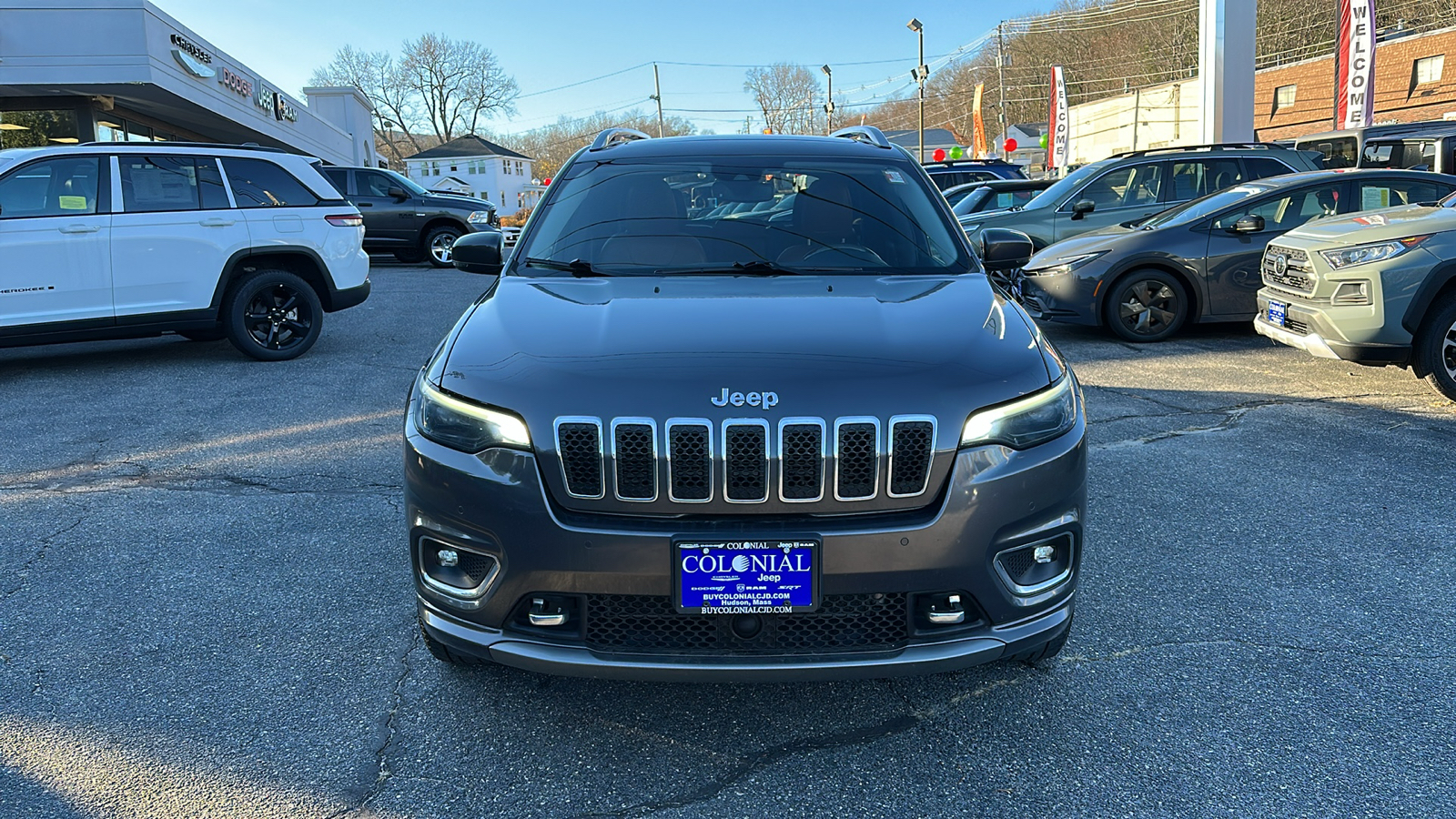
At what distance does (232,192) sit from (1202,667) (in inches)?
312

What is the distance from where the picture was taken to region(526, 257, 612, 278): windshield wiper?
11.3ft

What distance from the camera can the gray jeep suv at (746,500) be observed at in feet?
7.59

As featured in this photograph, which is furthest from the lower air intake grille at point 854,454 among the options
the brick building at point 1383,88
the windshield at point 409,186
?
the brick building at point 1383,88

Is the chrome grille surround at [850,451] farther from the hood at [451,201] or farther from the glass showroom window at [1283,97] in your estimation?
the glass showroom window at [1283,97]

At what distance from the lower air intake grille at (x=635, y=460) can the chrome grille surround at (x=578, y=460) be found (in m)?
0.03

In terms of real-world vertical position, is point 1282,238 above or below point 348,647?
above

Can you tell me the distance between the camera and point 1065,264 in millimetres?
8836

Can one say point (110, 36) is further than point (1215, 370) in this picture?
Yes

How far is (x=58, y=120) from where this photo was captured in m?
19.0

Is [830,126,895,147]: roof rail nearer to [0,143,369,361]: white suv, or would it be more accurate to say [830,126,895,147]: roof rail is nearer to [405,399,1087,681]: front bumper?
[405,399,1087,681]: front bumper

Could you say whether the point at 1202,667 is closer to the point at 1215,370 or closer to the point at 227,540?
the point at 227,540

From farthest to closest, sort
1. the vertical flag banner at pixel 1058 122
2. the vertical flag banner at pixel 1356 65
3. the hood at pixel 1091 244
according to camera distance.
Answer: the vertical flag banner at pixel 1058 122 < the vertical flag banner at pixel 1356 65 < the hood at pixel 1091 244

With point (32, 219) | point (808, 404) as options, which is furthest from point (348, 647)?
point (32, 219)

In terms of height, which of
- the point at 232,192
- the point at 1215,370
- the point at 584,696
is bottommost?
the point at 584,696
